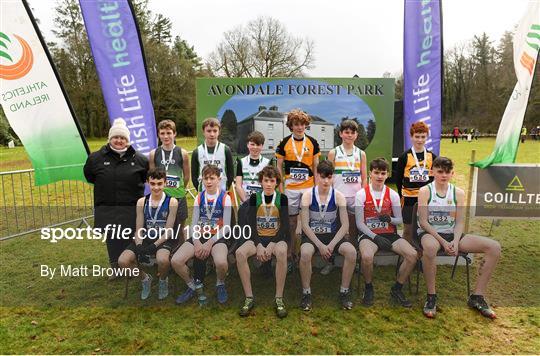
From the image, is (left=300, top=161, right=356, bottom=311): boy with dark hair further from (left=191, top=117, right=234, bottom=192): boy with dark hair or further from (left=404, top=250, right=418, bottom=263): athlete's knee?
(left=191, top=117, right=234, bottom=192): boy with dark hair

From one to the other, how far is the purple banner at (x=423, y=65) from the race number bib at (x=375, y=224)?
70.7 inches

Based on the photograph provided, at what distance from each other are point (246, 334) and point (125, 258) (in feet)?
4.99

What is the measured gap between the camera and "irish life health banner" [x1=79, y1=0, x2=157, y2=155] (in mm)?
5398

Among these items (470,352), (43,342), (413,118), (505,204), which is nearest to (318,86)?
(413,118)

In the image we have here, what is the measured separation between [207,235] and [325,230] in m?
1.21

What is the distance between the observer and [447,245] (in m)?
3.61

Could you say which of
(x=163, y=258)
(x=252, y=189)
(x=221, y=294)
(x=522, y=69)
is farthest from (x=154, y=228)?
(x=522, y=69)

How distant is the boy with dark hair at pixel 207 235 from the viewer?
3.70 metres

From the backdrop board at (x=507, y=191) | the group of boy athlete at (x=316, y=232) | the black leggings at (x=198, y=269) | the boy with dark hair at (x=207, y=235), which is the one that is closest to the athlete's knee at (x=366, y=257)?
the group of boy athlete at (x=316, y=232)

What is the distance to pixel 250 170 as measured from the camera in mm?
4355

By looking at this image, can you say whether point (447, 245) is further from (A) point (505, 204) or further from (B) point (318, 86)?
(B) point (318, 86)

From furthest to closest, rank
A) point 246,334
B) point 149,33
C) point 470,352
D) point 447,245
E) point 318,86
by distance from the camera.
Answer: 1. point 149,33
2. point 318,86
3. point 447,245
4. point 246,334
5. point 470,352

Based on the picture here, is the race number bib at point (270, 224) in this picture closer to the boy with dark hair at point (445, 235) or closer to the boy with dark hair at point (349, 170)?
the boy with dark hair at point (349, 170)

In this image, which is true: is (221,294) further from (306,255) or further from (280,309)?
(306,255)
